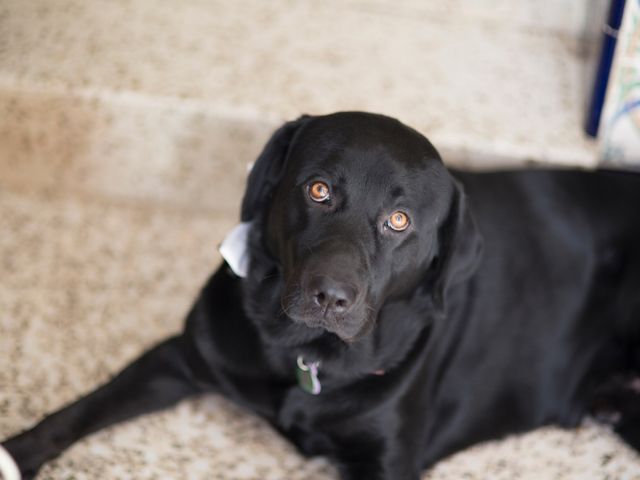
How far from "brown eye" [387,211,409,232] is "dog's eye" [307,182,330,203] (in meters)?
0.14

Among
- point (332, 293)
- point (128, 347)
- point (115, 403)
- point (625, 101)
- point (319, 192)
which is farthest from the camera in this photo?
point (625, 101)

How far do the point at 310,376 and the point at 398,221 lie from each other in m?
0.43

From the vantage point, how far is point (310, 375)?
6.04 feet

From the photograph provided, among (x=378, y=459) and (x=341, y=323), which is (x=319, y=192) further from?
(x=378, y=459)

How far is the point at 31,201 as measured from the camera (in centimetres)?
271

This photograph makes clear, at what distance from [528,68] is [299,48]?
850mm

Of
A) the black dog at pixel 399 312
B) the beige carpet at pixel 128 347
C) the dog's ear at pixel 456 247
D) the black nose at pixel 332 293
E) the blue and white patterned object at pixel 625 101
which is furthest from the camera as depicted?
the blue and white patterned object at pixel 625 101

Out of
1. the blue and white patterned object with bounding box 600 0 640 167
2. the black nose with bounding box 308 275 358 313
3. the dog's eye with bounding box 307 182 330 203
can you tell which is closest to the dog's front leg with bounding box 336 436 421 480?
the black nose with bounding box 308 275 358 313

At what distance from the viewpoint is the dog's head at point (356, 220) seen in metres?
1.60

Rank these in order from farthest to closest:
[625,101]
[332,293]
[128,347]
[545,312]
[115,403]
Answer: [625,101]
[128,347]
[545,312]
[115,403]
[332,293]

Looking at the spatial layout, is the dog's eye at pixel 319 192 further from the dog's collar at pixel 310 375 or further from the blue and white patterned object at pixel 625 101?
the blue and white patterned object at pixel 625 101

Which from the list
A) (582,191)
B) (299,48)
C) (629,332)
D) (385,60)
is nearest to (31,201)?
(299,48)

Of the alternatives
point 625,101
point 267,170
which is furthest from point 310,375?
point 625,101

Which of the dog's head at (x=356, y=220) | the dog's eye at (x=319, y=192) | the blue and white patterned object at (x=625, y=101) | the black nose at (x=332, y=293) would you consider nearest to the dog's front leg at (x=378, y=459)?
the dog's head at (x=356, y=220)
